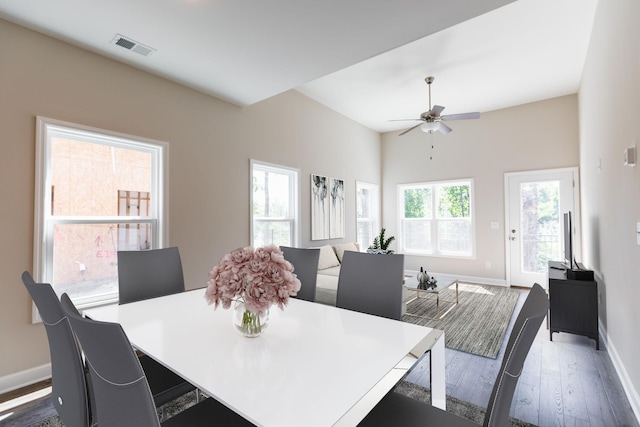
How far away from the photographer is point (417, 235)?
6.50 metres

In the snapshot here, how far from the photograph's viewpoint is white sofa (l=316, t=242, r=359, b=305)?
3.55 meters

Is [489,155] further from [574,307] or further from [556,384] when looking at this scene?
[556,384]

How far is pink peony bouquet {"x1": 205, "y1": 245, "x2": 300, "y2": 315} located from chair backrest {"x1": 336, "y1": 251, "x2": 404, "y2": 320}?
746 mm

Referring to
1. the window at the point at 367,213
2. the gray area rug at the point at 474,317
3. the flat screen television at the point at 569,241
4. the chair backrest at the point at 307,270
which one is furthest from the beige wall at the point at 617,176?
the window at the point at 367,213

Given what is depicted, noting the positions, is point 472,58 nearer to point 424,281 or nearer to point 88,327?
point 424,281

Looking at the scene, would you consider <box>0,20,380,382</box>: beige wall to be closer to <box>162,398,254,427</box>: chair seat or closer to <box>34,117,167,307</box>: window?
<box>34,117,167,307</box>: window

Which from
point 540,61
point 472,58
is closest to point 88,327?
point 472,58

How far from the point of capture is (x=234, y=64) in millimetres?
2846

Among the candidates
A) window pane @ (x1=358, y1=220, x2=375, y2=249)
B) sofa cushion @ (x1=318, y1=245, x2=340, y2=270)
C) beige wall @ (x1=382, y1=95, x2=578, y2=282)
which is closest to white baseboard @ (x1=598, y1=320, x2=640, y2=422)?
beige wall @ (x1=382, y1=95, x2=578, y2=282)

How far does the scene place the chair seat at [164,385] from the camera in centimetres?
140

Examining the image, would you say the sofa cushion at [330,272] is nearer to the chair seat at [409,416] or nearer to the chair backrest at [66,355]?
the chair seat at [409,416]

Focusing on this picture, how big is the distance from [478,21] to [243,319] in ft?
11.0

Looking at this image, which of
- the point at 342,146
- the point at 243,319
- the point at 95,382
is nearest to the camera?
the point at 95,382

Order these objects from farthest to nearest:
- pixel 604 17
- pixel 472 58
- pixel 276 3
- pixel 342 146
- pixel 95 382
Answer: pixel 342 146 < pixel 472 58 < pixel 604 17 < pixel 276 3 < pixel 95 382
